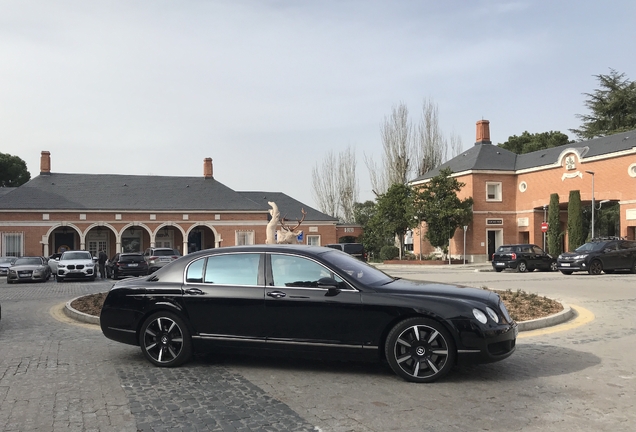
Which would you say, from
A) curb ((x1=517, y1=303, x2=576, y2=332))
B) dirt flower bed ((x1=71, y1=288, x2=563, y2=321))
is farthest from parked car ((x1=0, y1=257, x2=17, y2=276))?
curb ((x1=517, y1=303, x2=576, y2=332))

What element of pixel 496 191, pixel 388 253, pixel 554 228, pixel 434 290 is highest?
pixel 496 191

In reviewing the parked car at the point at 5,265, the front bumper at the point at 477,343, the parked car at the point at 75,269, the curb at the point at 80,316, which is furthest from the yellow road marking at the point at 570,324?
the parked car at the point at 5,265

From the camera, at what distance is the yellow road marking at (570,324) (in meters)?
10.00

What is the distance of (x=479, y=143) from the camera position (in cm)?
5228

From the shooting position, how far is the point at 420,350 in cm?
657

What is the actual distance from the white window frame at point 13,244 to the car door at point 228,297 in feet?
150

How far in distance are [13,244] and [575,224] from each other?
42.2 meters

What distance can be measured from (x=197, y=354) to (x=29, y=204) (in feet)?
150

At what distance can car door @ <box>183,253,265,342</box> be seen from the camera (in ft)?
23.5

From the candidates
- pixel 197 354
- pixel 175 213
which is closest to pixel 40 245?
pixel 175 213

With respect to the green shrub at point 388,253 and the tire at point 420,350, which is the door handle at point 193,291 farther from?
the green shrub at point 388,253

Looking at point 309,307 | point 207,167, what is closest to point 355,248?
point 207,167

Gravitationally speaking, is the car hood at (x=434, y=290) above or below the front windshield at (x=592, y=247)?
above

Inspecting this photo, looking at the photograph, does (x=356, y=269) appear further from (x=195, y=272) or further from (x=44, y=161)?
(x=44, y=161)
